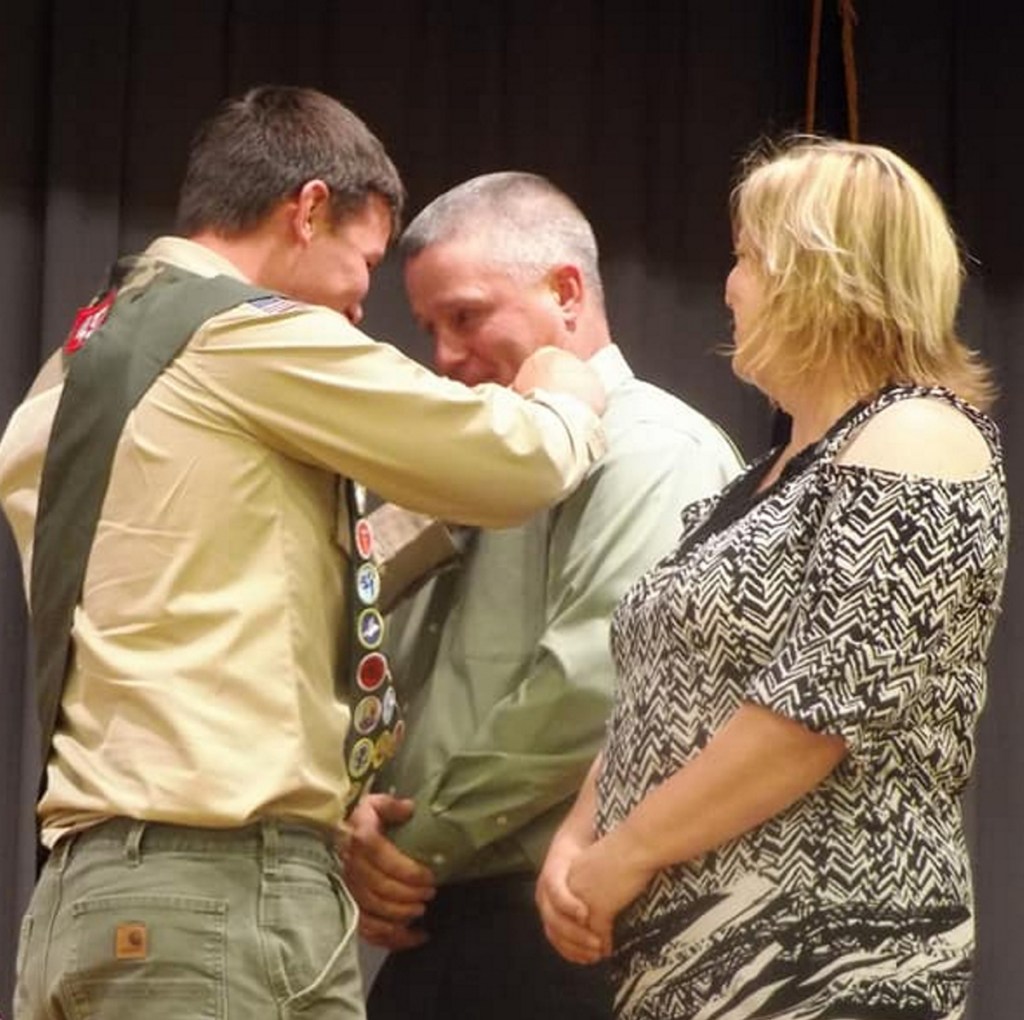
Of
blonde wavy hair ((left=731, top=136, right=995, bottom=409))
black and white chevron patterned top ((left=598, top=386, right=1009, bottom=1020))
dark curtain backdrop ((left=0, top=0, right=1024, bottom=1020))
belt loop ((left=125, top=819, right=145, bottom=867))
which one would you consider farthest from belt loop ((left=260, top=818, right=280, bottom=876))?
dark curtain backdrop ((left=0, top=0, right=1024, bottom=1020))

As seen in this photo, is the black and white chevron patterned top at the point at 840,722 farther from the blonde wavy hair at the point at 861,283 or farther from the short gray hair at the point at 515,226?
the short gray hair at the point at 515,226

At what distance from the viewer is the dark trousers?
238 centimetres

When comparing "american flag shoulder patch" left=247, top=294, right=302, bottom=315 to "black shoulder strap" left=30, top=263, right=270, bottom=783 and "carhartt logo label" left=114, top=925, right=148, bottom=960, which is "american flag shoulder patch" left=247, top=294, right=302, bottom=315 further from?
"carhartt logo label" left=114, top=925, right=148, bottom=960

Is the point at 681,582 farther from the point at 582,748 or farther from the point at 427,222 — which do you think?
the point at 427,222

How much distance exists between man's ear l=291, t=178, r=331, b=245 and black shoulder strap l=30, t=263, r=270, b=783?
0.15 m

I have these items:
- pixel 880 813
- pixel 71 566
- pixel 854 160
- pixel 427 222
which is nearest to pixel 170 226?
pixel 427 222

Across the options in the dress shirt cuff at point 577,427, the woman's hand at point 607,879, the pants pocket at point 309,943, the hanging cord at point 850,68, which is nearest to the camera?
the woman's hand at point 607,879

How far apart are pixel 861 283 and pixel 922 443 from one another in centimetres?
17

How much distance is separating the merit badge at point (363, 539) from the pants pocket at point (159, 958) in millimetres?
367

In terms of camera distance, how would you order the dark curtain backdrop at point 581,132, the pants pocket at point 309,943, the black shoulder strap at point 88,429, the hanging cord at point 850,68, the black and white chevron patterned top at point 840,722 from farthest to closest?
1. the hanging cord at point 850,68
2. the dark curtain backdrop at point 581,132
3. the black shoulder strap at point 88,429
4. the pants pocket at point 309,943
5. the black and white chevron patterned top at point 840,722

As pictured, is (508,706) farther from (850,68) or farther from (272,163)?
(850,68)

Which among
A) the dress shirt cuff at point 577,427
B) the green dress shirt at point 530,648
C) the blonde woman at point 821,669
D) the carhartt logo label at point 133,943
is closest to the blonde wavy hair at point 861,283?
the blonde woman at point 821,669

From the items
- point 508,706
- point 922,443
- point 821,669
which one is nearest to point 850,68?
point 508,706

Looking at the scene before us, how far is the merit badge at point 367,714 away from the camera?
7.19 ft
